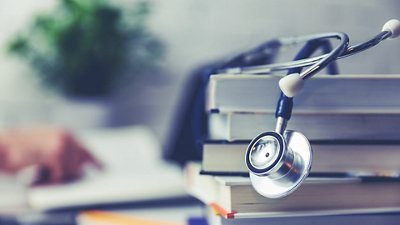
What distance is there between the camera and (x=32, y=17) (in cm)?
114

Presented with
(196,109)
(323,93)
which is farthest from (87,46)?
(323,93)

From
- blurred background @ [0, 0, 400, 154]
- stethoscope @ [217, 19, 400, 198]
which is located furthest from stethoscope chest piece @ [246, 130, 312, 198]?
blurred background @ [0, 0, 400, 154]

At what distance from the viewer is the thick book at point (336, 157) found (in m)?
0.43

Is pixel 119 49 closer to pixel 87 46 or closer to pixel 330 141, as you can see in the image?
pixel 87 46

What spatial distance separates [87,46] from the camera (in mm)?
1043

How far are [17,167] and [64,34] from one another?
32cm

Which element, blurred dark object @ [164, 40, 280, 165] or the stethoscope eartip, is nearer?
the stethoscope eartip

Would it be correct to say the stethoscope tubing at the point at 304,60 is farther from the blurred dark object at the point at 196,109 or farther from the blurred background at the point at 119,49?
the blurred background at the point at 119,49

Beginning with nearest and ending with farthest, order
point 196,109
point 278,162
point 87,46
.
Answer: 1. point 278,162
2. point 196,109
3. point 87,46

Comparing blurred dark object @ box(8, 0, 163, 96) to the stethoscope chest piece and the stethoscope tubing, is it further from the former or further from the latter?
the stethoscope chest piece

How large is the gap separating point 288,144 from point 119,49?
2.37ft

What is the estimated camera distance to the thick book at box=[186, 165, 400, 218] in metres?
0.41

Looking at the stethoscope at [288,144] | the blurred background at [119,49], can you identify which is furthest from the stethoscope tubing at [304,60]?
the blurred background at [119,49]

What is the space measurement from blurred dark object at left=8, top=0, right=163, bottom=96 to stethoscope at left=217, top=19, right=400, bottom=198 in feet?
2.25
